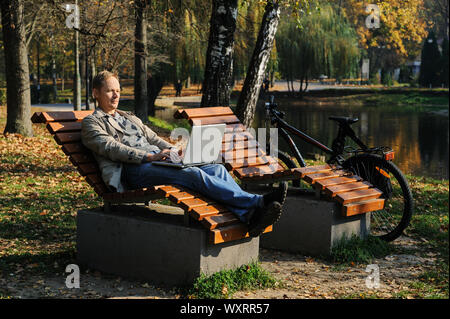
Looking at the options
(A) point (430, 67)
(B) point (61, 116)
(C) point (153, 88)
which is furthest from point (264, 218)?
(A) point (430, 67)

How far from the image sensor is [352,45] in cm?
3822

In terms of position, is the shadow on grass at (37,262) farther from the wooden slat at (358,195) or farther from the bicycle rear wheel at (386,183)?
the bicycle rear wheel at (386,183)

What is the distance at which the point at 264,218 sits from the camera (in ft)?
16.1

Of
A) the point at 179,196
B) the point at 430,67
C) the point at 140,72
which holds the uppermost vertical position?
the point at 430,67

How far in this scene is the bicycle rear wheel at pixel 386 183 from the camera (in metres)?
6.61

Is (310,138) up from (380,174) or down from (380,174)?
up

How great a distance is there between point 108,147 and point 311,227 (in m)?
2.23

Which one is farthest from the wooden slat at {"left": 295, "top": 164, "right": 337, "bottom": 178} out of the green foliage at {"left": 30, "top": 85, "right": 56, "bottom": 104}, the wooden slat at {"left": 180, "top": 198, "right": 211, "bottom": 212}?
the green foliage at {"left": 30, "top": 85, "right": 56, "bottom": 104}

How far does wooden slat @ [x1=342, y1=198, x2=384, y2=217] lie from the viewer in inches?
244

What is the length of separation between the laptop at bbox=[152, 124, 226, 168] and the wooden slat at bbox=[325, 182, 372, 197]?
1379mm

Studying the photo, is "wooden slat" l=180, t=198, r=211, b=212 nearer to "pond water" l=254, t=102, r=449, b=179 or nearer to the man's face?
the man's face

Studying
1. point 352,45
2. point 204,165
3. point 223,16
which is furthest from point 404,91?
point 204,165

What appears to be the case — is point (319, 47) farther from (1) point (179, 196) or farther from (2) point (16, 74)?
(1) point (179, 196)

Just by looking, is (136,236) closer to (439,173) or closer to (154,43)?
(439,173)
